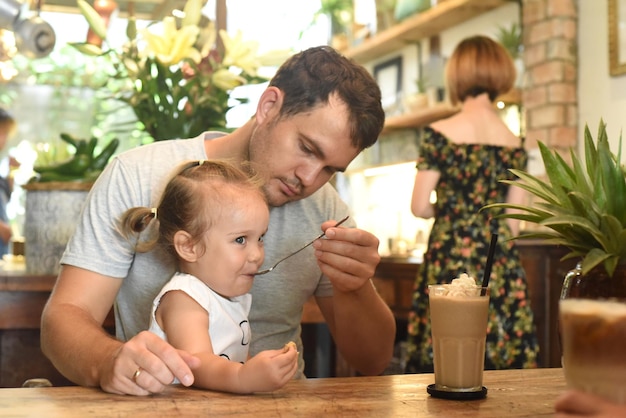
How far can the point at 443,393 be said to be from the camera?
123 cm

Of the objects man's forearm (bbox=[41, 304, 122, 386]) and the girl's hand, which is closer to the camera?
the girl's hand

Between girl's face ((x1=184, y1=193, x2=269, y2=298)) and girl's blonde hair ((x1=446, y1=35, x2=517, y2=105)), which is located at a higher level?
girl's blonde hair ((x1=446, y1=35, x2=517, y2=105))

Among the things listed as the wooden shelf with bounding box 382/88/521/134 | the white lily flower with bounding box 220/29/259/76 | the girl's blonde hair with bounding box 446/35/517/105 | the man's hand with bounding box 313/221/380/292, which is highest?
the wooden shelf with bounding box 382/88/521/134

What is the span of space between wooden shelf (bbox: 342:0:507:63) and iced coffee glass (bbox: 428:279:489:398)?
432cm

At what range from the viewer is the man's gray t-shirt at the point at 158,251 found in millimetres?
1720

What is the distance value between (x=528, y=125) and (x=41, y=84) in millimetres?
4510

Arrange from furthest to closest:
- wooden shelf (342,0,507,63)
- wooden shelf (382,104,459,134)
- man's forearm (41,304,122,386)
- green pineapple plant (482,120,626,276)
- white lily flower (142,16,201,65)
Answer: wooden shelf (382,104,459,134) < wooden shelf (342,0,507,63) < white lily flower (142,16,201,65) < man's forearm (41,304,122,386) < green pineapple plant (482,120,626,276)

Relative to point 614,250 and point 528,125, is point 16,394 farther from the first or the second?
point 528,125

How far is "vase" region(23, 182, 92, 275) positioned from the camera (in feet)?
8.01

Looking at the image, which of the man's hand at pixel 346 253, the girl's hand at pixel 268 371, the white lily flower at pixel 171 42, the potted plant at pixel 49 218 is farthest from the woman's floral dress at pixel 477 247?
the girl's hand at pixel 268 371

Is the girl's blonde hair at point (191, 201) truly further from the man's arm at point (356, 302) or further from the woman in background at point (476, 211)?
the woman in background at point (476, 211)

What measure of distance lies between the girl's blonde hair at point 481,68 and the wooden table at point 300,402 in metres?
2.35

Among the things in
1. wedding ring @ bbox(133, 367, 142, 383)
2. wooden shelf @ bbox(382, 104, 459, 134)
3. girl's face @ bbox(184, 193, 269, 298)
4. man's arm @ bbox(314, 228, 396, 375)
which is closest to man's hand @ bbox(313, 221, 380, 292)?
man's arm @ bbox(314, 228, 396, 375)

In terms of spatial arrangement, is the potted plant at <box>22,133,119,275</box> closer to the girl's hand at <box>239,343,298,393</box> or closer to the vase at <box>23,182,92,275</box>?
the vase at <box>23,182,92,275</box>
